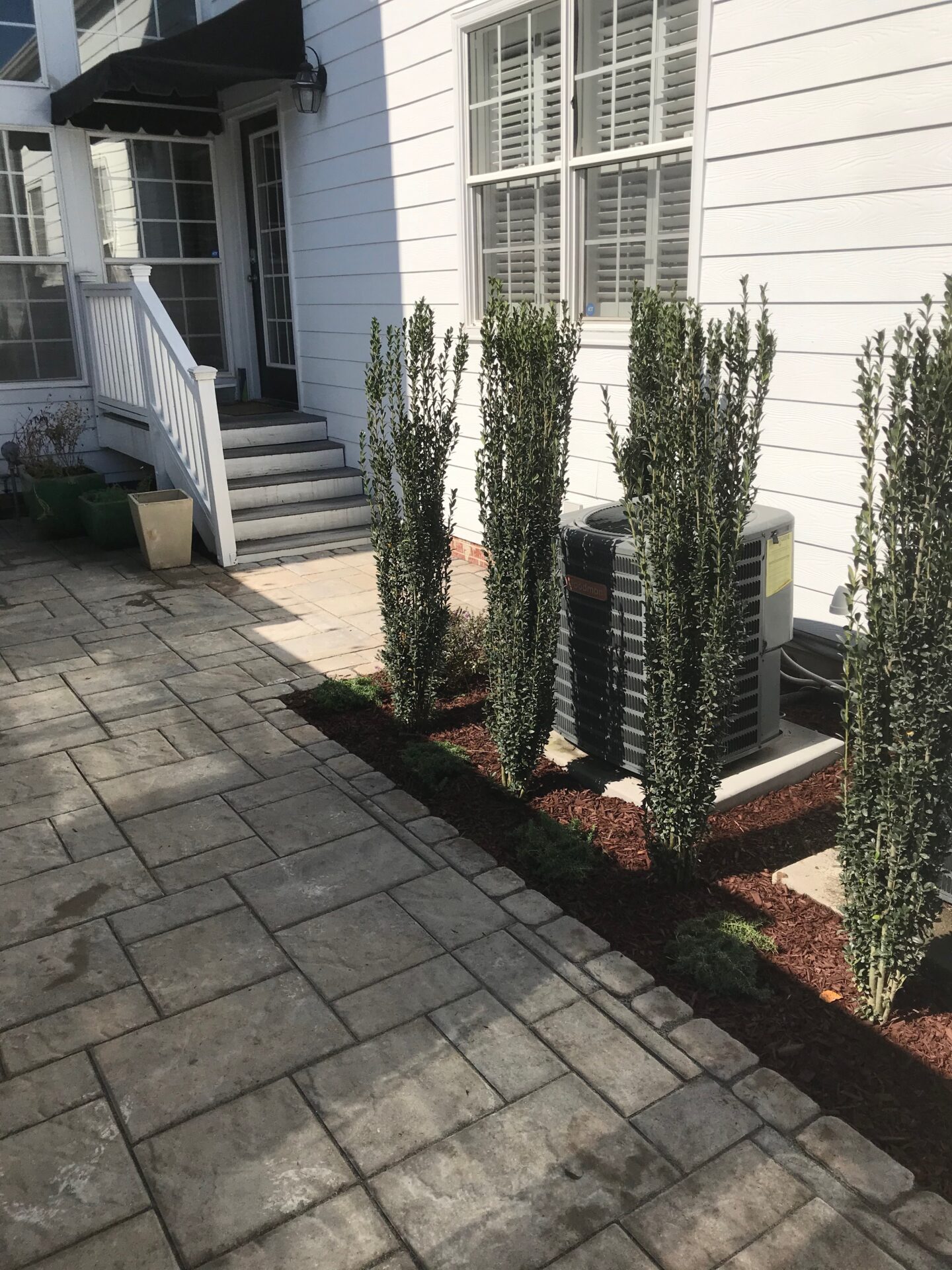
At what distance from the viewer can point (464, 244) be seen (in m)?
5.84

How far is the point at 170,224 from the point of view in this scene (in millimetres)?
8359

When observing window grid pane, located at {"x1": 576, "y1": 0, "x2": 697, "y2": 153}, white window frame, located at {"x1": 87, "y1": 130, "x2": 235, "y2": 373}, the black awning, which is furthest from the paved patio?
white window frame, located at {"x1": 87, "y1": 130, "x2": 235, "y2": 373}

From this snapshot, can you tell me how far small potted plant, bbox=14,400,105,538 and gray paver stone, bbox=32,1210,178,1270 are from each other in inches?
239

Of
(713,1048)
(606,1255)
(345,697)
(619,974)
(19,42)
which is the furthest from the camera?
(19,42)

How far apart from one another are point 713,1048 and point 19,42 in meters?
8.52

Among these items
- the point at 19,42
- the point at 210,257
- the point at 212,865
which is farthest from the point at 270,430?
the point at 212,865

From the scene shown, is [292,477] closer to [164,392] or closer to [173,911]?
[164,392]

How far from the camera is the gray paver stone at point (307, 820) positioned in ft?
10.7

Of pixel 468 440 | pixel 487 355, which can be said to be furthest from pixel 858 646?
pixel 468 440

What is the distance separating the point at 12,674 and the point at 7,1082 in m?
2.87

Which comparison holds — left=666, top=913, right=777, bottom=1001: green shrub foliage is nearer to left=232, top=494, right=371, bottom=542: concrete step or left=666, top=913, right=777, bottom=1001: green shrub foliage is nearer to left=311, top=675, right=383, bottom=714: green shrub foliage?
left=311, top=675, right=383, bottom=714: green shrub foliage

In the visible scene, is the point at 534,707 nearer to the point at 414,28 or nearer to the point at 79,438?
the point at 414,28

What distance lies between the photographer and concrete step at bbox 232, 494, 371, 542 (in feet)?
22.5

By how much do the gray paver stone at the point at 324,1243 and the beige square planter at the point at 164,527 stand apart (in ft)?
16.8
